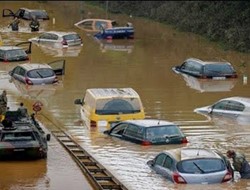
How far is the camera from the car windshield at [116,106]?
3825cm

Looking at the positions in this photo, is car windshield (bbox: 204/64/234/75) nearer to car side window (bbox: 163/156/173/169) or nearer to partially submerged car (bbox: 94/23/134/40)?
partially submerged car (bbox: 94/23/134/40)

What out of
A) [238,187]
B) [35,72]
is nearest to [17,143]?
[238,187]

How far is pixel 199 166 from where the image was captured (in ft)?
→ 90.7

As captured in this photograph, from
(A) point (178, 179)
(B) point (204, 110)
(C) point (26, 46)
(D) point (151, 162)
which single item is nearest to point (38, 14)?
(C) point (26, 46)

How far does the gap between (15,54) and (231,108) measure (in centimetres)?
2283

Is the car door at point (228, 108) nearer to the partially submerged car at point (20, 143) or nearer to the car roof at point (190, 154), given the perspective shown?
the partially submerged car at point (20, 143)

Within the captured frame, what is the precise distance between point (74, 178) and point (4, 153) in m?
3.21

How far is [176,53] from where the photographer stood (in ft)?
218

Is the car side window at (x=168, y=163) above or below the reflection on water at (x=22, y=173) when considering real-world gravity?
above

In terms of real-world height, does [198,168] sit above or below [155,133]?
above

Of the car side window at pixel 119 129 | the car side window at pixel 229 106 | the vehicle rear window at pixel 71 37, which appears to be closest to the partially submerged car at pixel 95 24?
the vehicle rear window at pixel 71 37

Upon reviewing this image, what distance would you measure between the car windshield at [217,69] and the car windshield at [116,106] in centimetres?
1631

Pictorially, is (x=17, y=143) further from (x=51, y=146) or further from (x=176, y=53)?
(x=176, y=53)

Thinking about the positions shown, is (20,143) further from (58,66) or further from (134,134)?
(58,66)
